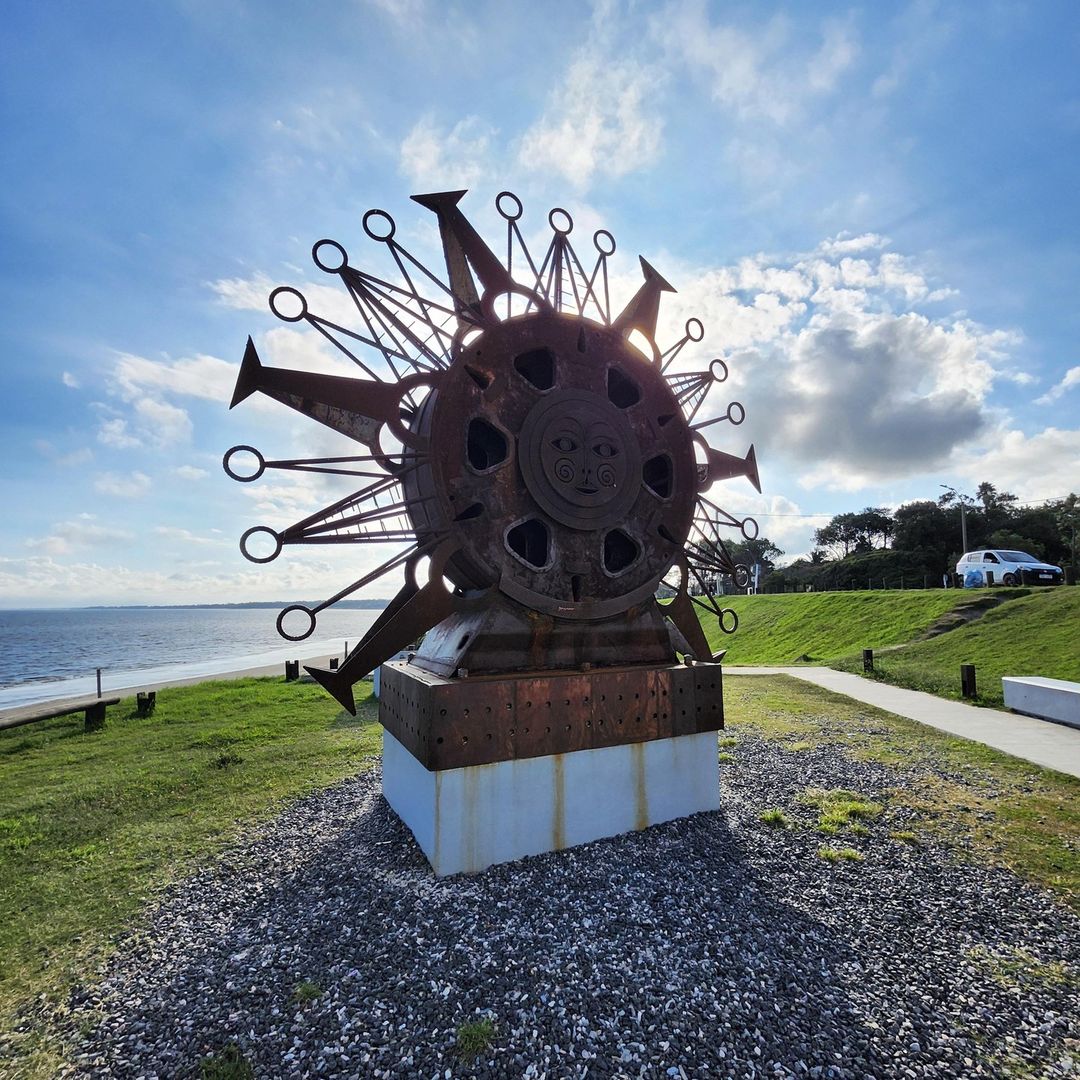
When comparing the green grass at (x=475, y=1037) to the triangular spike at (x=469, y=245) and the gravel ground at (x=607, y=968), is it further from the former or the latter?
the triangular spike at (x=469, y=245)

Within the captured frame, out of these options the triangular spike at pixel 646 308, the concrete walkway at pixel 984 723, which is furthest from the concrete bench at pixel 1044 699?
the triangular spike at pixel 646 308

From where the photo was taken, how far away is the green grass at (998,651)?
15.2 m

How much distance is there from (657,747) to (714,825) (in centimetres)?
97

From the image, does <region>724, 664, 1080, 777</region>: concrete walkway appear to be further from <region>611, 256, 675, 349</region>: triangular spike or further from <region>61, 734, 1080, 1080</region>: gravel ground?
<region>611, 256, 675, 349</region>: triangular spike

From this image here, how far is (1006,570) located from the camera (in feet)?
92.4

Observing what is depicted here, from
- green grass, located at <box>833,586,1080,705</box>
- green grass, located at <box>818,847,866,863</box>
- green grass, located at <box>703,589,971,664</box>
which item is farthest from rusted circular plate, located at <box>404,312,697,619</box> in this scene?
green grass, located at <box>703,589,971,664</box>

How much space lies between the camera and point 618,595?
6.45 m

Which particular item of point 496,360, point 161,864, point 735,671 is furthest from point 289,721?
point 735,671

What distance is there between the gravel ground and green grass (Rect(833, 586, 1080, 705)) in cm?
1138

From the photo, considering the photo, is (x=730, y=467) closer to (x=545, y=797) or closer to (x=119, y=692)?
(x=545, y=797)

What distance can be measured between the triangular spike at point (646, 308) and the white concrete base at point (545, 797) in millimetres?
4891

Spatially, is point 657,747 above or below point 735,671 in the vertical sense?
above

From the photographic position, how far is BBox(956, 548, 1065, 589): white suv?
27.0 meters

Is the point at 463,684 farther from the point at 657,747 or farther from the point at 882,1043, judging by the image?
the point at 882,1043
